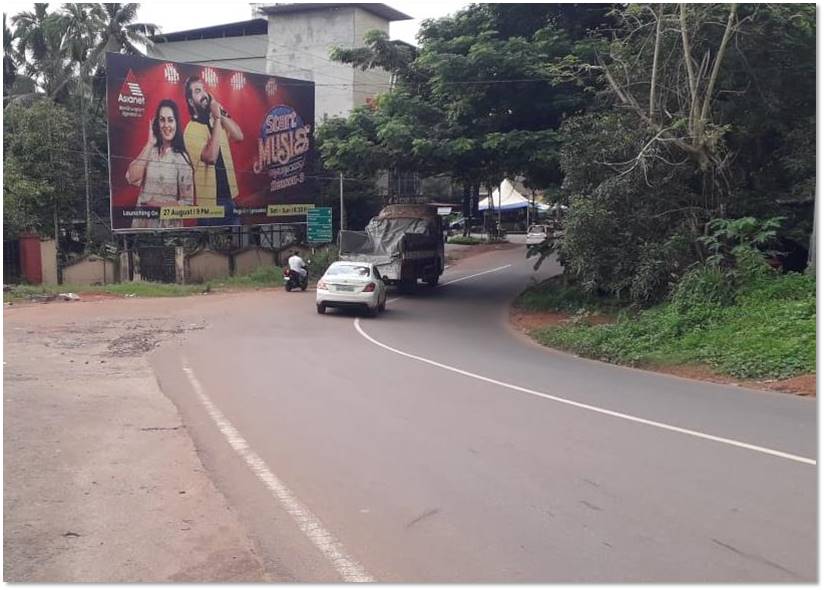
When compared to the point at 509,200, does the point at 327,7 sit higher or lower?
higher

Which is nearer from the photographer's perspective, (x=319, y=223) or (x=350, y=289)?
(x=350, y=289)

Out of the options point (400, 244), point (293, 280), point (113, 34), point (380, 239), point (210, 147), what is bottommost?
point (293, 280)

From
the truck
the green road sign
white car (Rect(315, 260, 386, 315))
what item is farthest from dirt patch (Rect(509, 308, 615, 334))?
the green road sign

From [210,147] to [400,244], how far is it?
11.4 m

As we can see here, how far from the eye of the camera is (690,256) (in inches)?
747

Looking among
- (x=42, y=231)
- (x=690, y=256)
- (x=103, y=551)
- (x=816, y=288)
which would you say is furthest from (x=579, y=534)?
(x=42, y=231)

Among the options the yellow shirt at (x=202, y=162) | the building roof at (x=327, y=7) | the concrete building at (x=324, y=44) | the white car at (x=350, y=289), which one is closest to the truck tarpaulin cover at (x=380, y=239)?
the white car at (x=350, y=289)

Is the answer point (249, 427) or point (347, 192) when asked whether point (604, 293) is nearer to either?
point (249, 427)

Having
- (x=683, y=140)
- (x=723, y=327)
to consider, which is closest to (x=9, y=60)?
(x=683, y=140)

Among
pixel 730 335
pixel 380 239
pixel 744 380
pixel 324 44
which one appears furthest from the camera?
pixel 324 44

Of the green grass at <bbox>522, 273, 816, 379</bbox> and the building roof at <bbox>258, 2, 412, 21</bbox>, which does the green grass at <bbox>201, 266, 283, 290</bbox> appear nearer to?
the green grass at <bbox>522, 273, 816, 379</bbox>

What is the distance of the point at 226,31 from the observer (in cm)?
5831

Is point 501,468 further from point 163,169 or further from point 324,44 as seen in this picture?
point 324,44

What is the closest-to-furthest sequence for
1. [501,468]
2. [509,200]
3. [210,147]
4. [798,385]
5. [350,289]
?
[501,468]
[798,385]
[350,289]
[210,147]
[509,200]
